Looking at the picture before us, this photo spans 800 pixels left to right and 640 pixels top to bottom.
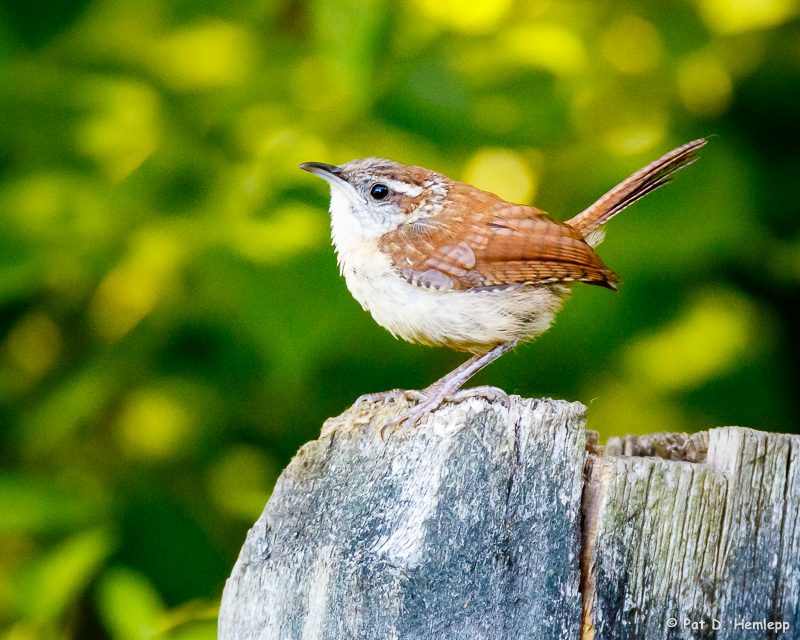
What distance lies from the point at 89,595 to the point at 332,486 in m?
2.15

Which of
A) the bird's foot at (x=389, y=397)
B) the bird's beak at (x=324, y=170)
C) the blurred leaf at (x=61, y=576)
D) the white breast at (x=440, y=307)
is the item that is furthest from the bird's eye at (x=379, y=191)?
the blurred leaf at (x=61, y=576)

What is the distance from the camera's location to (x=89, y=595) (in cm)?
338

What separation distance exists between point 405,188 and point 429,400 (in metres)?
1.20

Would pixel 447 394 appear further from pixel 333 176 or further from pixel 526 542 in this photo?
pixel 333 176

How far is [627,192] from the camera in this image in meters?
3.12

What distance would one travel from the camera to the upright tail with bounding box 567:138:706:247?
3025 mm

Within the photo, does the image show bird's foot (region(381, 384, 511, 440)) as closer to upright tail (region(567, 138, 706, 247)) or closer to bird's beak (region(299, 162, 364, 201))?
bird's beak (region(299, 162, 364, 201))

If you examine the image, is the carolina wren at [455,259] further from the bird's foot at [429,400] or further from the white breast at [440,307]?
the bird's foot at [429,400]

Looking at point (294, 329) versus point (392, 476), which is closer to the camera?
point (392, 476)

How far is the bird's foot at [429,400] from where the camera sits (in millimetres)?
1886

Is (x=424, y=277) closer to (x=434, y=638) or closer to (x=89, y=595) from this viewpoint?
(x=434, y=638)

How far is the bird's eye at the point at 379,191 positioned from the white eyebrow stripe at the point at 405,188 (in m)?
0.02

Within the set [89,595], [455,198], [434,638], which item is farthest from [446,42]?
[89,595]

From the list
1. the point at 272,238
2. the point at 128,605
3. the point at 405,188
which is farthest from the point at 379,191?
the point at 128,605
